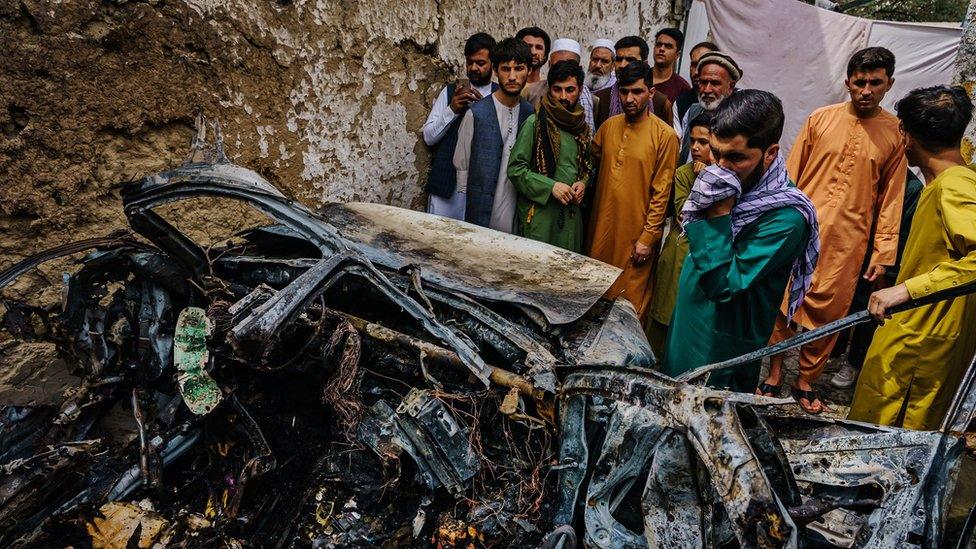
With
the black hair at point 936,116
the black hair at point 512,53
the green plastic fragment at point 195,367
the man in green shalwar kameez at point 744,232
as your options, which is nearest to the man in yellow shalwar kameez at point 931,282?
the black hair at point 936,116

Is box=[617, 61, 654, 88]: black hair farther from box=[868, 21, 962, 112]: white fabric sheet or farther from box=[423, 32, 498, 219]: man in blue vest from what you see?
box=[868, 21, 962, 112]: white fabric sheet

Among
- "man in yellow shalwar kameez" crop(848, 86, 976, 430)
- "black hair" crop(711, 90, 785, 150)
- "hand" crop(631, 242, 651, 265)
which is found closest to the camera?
"black hair" crop(711, 90, 785, 150)

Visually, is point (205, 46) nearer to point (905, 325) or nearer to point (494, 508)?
point (494, 508)

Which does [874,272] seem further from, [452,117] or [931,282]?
[452,117]

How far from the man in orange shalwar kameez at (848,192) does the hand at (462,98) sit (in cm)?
233

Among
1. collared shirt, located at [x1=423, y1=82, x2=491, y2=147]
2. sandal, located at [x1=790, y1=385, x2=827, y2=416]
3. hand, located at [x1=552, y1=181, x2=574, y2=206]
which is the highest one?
collared shirt, located at [x1=423, y1=82, x2=491, y2=147]

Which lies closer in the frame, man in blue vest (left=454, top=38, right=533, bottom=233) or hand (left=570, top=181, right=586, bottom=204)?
hand (left=570, top=181, right=586, bottom=204)

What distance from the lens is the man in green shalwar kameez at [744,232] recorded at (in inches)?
88.0

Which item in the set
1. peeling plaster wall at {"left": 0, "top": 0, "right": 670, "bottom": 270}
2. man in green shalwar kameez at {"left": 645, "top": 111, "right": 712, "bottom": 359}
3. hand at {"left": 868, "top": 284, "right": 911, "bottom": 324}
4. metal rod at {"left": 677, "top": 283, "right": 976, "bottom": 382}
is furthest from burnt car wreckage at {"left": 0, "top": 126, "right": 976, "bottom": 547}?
man in green shalwar kameez at {"left": 645, "top": 111, "right": 712, "bottom": 359}

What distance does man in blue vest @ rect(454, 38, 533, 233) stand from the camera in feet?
13.7

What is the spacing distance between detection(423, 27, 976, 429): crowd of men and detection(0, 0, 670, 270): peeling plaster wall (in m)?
0.52

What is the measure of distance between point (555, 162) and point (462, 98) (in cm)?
97

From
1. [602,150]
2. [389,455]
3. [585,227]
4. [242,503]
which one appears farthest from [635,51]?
[242,503]

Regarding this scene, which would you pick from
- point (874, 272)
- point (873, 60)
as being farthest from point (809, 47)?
point (874, 272)
